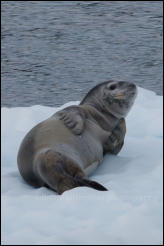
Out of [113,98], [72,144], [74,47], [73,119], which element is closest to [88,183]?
[72,144]

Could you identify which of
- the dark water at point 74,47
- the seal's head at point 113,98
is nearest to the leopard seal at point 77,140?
the seal's head at point 113,98

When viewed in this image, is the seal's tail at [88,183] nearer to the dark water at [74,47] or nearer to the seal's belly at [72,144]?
the seal's belly at [72,144]

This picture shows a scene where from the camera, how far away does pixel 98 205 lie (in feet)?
12.4

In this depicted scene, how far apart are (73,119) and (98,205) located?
121 cm

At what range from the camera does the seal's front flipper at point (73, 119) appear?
484cm

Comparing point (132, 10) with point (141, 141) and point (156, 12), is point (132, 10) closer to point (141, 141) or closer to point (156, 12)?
point (156, 12)

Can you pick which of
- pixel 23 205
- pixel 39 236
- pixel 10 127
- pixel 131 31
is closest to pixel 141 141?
pixel 10 127

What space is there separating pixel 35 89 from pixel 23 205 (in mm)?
3612

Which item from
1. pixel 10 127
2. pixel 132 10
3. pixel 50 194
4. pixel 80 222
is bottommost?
pixel 132 10

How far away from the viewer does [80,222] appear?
11.8ft

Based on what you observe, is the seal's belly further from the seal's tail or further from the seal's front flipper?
the seal's tail

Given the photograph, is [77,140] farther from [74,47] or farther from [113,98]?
[74,47]

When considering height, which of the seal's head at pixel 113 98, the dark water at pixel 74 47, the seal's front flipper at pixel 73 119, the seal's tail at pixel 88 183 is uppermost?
the seal's tail at pixel 88 183

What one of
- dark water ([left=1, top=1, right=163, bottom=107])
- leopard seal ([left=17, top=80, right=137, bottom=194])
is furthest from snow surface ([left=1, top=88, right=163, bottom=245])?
dark water ([left=1, top=1, right=163, bottom=107])
